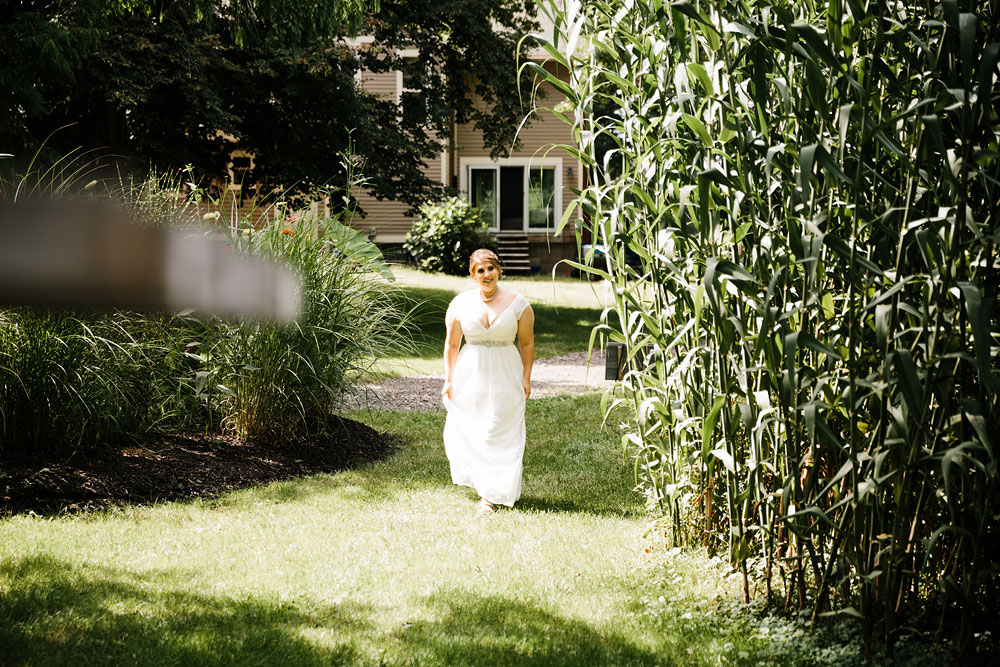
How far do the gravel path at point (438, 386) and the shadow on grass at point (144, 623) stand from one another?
5655 millimetres

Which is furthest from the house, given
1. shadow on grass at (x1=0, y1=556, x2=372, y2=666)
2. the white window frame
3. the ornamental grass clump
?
shadow on grass at (x1=0, y1=556, x2=372, y2=666)

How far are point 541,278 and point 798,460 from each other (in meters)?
24.0

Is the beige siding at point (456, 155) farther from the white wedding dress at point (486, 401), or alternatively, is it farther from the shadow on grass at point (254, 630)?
the shadow on grass at point (254, 630)

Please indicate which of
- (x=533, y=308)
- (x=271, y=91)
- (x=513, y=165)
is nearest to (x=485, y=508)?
(x=271, y=91)

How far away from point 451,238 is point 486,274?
19.4 m

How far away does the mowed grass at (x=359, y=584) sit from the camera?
160 inches

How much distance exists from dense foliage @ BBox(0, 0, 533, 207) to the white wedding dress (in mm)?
5190

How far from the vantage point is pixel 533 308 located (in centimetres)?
2114

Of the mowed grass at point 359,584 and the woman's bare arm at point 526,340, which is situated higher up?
the woman's bare arm at point 526,340

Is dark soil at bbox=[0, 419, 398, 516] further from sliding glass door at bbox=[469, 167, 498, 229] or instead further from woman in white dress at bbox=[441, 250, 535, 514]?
sliding glass door at bbox=[469, 167, 498, 229]

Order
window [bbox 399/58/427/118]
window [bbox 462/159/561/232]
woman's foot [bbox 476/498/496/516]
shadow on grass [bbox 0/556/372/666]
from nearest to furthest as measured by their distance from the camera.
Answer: shadow on grass [bbox 0/556/372/666] → woman's foot [bbox 476/498/496/516] → window [bbox 399/58/427/118] → window [bbox 462/159/561/232]

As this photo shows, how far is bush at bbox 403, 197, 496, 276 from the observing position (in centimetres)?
2595

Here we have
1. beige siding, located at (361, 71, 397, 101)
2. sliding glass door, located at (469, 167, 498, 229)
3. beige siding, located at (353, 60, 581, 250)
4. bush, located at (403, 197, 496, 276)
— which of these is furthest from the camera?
sliding glass door, located at (469, 167, 498, 229)

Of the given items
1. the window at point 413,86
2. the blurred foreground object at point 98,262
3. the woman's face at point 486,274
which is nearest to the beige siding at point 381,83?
the window at point 413,86
